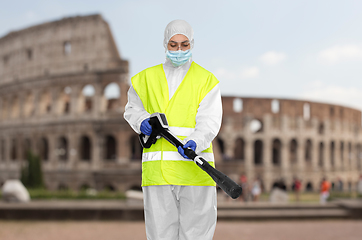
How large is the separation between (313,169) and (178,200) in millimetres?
30149

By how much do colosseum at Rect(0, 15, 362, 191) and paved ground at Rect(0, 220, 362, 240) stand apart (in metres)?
12.3

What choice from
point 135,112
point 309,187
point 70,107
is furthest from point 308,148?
point 135,112

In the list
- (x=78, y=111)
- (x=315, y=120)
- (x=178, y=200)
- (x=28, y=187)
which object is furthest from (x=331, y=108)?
(x=178, y=200)

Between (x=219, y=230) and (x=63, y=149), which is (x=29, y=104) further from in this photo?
(x=219, y=230)

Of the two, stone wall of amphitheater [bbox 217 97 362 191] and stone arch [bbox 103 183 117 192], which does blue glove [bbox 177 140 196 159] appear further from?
stone wall of amphitheater [bbox 217 97 362 191]

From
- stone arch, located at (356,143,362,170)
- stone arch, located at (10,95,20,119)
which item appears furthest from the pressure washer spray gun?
stone arch, located at (356,143,362,170)

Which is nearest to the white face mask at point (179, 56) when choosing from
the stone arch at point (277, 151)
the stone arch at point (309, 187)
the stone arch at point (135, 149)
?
the stone arch at point (135, 149)

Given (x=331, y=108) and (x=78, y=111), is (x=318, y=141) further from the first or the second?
(x=78, y=111)

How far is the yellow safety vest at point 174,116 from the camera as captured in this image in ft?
8.39

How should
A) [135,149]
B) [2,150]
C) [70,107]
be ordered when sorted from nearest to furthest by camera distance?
[70,107]
[135,149]
[2,150]

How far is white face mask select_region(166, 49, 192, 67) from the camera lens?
2697 mm

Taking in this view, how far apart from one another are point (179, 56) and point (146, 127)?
617 millimetres

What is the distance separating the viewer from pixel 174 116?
2615 millimetres

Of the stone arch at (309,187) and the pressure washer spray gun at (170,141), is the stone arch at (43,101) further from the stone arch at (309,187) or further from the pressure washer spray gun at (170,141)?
the pressure washer spray gun at (170,141)
